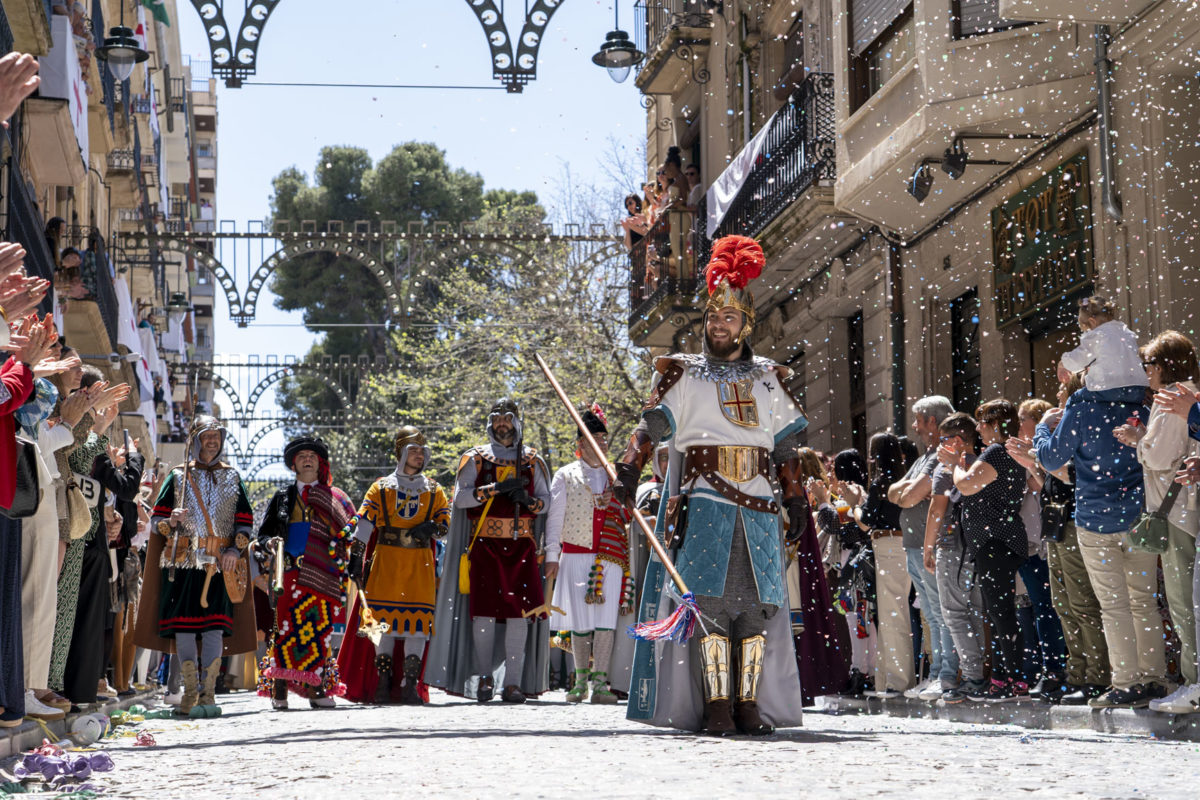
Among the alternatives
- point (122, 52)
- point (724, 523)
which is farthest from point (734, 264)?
point (122, 52)

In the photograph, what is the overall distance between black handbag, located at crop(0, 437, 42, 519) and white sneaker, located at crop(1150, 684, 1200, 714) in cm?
475

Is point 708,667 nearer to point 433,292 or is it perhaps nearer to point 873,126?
point 873,126

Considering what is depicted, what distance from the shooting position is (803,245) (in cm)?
1983

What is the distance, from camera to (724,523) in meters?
8.01

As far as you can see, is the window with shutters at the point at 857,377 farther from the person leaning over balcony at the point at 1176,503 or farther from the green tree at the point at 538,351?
the person leaning over balcony at the point at 1176,503

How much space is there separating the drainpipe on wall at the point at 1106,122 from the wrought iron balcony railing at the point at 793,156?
5.12m

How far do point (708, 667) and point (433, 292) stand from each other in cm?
4744

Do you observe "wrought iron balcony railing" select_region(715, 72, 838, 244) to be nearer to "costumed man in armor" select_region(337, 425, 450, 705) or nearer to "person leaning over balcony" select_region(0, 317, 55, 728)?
"costumed man in armor" select_region(337, 425, 450, 705)

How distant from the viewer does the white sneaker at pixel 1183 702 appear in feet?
25.7

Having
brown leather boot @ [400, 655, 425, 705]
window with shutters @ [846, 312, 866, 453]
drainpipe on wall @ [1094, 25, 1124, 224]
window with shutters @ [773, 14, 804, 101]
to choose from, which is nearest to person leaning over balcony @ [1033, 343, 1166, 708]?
drainpipe on wall @ [1094, 25, 1124, 224]

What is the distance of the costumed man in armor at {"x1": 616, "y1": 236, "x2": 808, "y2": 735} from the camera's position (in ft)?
26.1

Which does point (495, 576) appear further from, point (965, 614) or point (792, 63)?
point (792, 63)

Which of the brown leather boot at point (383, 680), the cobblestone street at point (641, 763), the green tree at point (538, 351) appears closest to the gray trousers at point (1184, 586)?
the cobblestone street at point (641, 763)

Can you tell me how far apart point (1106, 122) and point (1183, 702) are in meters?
5.56
